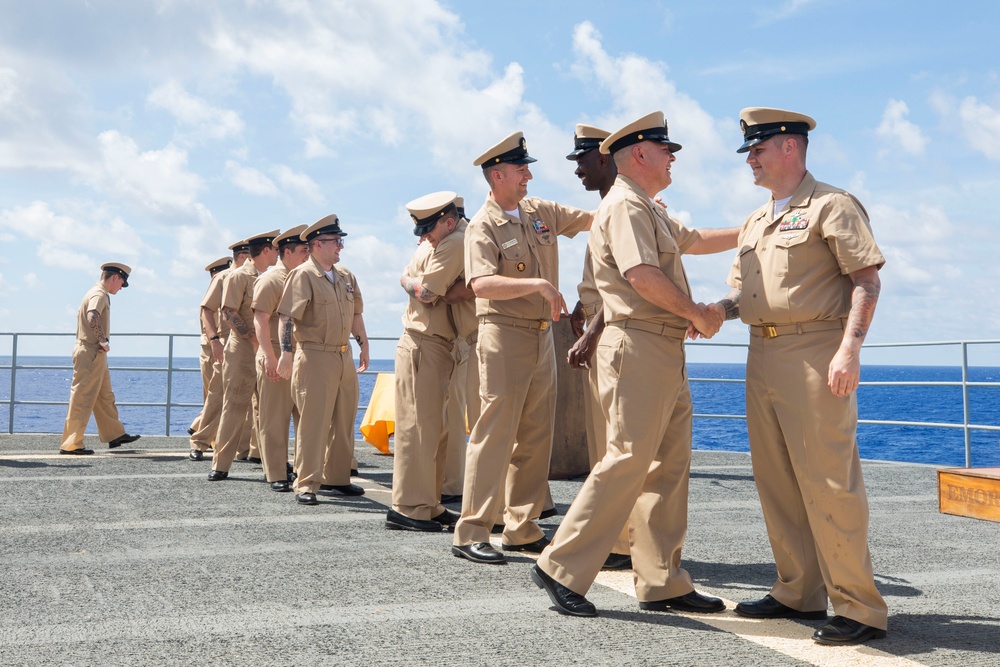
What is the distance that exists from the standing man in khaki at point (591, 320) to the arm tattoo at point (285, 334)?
291cm

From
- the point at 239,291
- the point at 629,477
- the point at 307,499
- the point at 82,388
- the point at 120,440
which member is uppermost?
the point at 239,291

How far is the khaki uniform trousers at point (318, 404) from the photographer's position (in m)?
7.41

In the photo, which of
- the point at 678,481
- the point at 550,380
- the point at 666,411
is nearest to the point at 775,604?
the point at 678,481

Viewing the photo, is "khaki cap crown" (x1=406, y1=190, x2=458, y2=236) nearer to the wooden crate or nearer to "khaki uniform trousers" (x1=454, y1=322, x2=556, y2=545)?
"khaki uniform trousers" (x1=454, y1=322, x2=556, y2=545)

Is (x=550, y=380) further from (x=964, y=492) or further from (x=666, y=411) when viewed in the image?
(x=964, y=492)

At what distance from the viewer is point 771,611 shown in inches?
156

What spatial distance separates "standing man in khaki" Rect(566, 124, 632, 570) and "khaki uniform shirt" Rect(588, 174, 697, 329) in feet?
1.14

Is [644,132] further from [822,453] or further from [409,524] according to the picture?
[409,524]

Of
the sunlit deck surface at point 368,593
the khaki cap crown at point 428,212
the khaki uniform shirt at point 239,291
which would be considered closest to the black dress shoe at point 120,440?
the khaki uniform shirt at point 239,291

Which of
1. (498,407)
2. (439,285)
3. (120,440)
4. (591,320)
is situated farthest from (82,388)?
(591,320)

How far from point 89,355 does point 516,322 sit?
315 inches

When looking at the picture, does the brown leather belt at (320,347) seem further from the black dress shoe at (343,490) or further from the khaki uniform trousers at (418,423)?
the khaki uniform trousers at (418,423)

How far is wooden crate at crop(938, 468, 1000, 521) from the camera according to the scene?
3.20 m

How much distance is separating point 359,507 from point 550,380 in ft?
8.24
